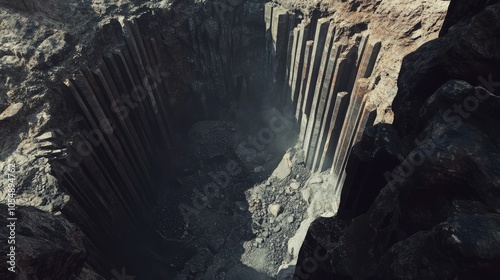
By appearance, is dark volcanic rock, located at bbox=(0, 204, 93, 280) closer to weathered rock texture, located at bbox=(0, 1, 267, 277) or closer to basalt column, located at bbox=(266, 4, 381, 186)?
weathered rock texture, located at bbox=(0, 1, 267, 277)

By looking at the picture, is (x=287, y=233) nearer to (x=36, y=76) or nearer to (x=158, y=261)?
(x=158, y=261)

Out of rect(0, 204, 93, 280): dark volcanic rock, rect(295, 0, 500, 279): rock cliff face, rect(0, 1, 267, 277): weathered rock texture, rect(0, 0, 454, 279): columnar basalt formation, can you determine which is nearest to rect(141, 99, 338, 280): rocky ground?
rect(0, 0, 454, 279): columnar basalt formation

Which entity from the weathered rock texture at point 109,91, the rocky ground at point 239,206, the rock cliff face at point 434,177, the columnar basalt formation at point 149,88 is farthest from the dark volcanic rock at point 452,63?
the weathered rock texture at point 109,91

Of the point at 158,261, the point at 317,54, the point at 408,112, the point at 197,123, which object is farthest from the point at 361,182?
the point at 197,123

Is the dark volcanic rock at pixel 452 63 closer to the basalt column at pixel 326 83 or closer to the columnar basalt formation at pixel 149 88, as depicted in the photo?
the columnar basalt formation at pixel 149 88

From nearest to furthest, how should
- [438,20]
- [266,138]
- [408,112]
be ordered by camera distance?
[408,112]
[438,20]
[266,138]

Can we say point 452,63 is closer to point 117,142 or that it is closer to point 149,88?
point 117,142

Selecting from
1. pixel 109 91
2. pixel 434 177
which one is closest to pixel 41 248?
pixel 434 177

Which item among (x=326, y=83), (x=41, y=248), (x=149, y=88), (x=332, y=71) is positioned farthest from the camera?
(x=149, y=88)
